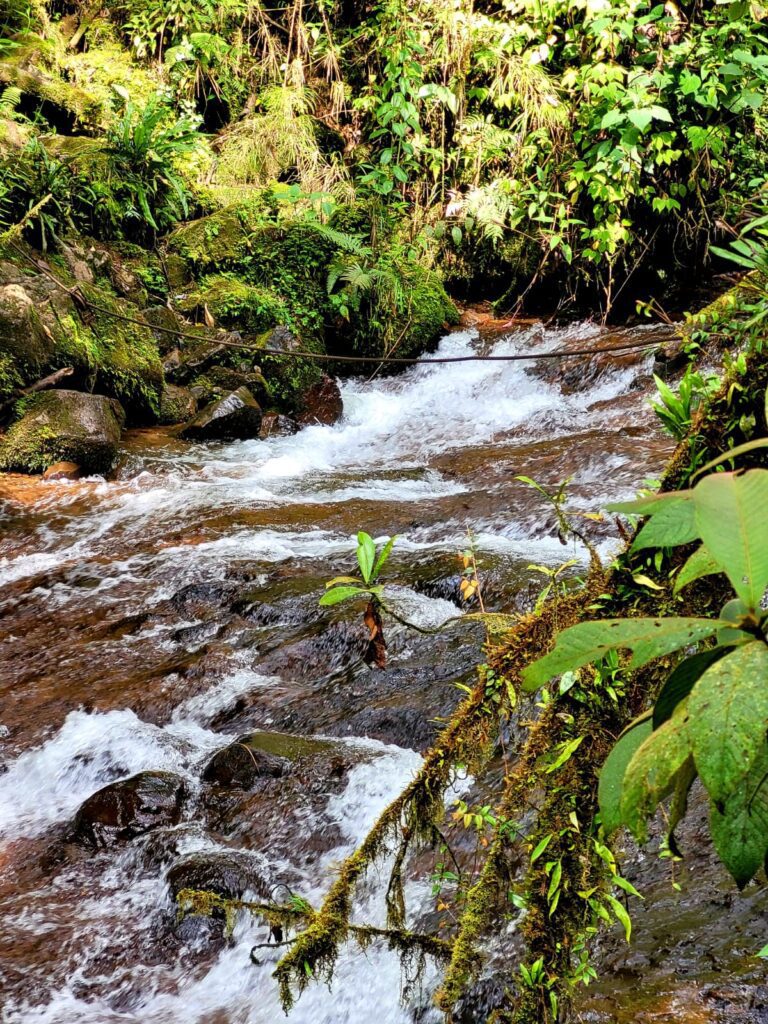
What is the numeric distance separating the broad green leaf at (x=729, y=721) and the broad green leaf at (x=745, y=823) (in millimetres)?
14

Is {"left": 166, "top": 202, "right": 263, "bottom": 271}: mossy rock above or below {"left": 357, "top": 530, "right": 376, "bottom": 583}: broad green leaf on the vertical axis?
above

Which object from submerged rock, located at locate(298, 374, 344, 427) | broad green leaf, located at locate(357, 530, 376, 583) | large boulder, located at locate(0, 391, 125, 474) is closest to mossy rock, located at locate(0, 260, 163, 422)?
large boulder, located at locate(0, 391, 125, 474)

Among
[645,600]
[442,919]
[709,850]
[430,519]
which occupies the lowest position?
[430,519]

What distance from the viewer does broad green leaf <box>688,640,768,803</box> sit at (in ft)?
2.24

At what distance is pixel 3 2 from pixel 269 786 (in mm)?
11559

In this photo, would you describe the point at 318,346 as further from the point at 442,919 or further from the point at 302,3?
the point at 442,919

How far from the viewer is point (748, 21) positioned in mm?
7711

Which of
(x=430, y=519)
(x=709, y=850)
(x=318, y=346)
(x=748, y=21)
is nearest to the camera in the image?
(x=709, y=850)

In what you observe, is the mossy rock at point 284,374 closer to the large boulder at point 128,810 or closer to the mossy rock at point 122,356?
the mossy rock at point 122,356

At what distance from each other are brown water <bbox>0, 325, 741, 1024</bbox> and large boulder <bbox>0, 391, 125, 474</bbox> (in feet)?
0.82

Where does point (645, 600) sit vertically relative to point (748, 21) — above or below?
below

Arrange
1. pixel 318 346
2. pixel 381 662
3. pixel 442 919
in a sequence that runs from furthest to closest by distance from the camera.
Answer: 1. pixel 318 346
2. pixel 381 662
3. pixel 442 919

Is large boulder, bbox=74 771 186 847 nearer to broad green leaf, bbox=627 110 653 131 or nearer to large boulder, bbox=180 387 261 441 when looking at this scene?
large boulder, bbox=180 387 261 441

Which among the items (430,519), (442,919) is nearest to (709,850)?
(442,919)
